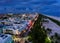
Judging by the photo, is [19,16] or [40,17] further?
[19,16]

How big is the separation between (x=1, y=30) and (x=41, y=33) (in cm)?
318

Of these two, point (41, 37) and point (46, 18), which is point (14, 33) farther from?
point (46, 18)

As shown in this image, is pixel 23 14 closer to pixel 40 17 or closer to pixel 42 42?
pixel 40 17

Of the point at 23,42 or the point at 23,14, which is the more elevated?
the point at 23,42

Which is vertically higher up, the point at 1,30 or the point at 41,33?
the point at 41,33

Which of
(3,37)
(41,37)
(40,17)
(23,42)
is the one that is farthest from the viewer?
(40,17)

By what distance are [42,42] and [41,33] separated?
27cm

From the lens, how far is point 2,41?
25.8 ft

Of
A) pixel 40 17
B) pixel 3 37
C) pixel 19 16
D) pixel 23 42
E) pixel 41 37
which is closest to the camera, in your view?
pixel 41 37

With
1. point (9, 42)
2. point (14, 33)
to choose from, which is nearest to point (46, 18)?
point (14, 33)

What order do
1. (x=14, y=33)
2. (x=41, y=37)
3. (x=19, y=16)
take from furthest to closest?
(x=19, y=16) < (x=14, y=33) < (x=41, y=37)

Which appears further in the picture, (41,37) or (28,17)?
(28,17)

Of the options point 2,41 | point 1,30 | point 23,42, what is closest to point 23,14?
point 1,30

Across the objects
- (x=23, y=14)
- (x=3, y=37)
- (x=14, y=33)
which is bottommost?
(x=23, y=14)
